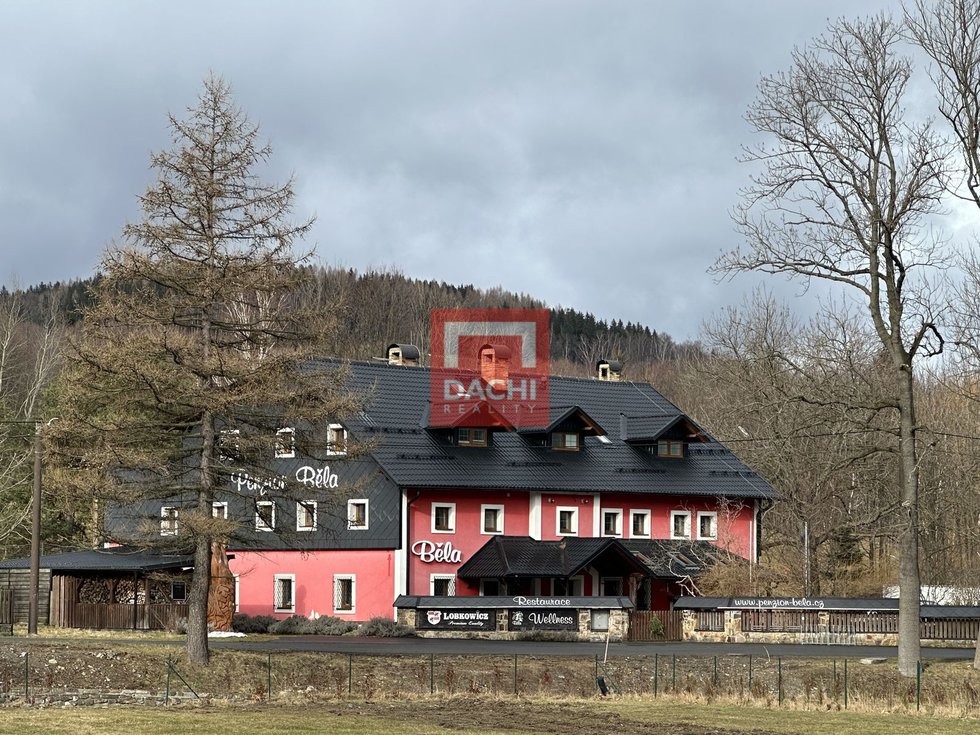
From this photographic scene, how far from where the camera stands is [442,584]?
2133 inches

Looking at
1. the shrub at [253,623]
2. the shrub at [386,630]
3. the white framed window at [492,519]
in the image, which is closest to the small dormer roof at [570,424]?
the white framed window at [492,519]

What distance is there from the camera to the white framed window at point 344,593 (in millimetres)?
53906

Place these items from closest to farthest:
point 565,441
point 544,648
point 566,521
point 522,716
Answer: point 522,716 < point 544,648 < point 566,521 < point 565,441

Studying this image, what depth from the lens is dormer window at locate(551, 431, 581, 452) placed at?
59.1 meters

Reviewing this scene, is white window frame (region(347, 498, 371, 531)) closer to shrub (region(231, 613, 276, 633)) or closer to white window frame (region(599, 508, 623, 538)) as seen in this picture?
shrub (region(231, 613, 276, 633))

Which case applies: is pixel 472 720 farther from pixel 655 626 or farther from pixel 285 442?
pixel 655 626

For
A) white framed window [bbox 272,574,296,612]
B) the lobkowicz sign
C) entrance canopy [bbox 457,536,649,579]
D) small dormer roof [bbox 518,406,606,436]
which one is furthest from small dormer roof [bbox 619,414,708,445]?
white framed window [bbox 272,574,296,612]

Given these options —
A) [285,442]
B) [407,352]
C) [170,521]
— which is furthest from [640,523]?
[170,521]

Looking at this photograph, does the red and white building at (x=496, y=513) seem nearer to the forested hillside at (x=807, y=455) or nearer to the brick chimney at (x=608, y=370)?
the forested hillside at (x=807, y=455)

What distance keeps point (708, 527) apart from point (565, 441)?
7.30 m

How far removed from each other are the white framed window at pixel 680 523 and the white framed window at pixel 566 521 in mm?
4783

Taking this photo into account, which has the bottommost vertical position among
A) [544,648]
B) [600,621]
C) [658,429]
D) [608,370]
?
[544,648]

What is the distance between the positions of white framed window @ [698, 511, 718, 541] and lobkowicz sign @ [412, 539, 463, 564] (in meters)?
11.7

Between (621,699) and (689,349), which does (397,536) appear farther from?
(689,349)
